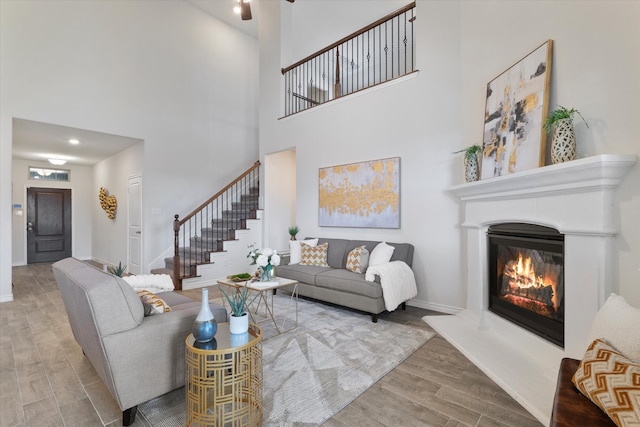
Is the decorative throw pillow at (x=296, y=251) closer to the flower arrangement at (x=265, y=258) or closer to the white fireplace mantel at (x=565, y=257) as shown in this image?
the flower arrangement at (x=265, y=258)

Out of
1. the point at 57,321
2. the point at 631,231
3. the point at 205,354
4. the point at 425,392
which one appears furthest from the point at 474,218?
the point at 57,321

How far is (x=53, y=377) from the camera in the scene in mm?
2287

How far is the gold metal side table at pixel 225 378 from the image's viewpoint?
1.57 metres

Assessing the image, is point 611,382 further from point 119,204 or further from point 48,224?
point 48,224

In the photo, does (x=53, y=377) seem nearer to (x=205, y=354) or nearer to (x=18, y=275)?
(x=205, y=354)

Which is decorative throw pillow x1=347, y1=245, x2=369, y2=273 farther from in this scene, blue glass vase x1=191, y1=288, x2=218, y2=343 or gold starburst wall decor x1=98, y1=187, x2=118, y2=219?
gold starburst wall decor x1=98, y1=187, x2=118, y2=219

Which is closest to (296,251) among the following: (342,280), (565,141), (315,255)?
(315,255)

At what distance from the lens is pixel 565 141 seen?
2033 mm

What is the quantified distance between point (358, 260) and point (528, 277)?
6.37 ft

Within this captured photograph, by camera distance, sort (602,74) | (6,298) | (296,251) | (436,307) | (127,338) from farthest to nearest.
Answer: (296,251)
(6,298)
(436,307)
(602,74)
(127,338)

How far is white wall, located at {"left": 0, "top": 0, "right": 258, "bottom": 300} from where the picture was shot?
4.54 metres

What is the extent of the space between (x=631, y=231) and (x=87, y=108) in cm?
703

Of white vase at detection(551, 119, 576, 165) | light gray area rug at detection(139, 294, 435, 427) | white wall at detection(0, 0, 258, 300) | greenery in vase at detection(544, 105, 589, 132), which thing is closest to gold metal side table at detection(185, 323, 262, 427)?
light gray area rug at detection(139, 294, 435, 427)

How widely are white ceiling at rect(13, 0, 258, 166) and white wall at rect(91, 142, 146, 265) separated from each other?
222 mm
